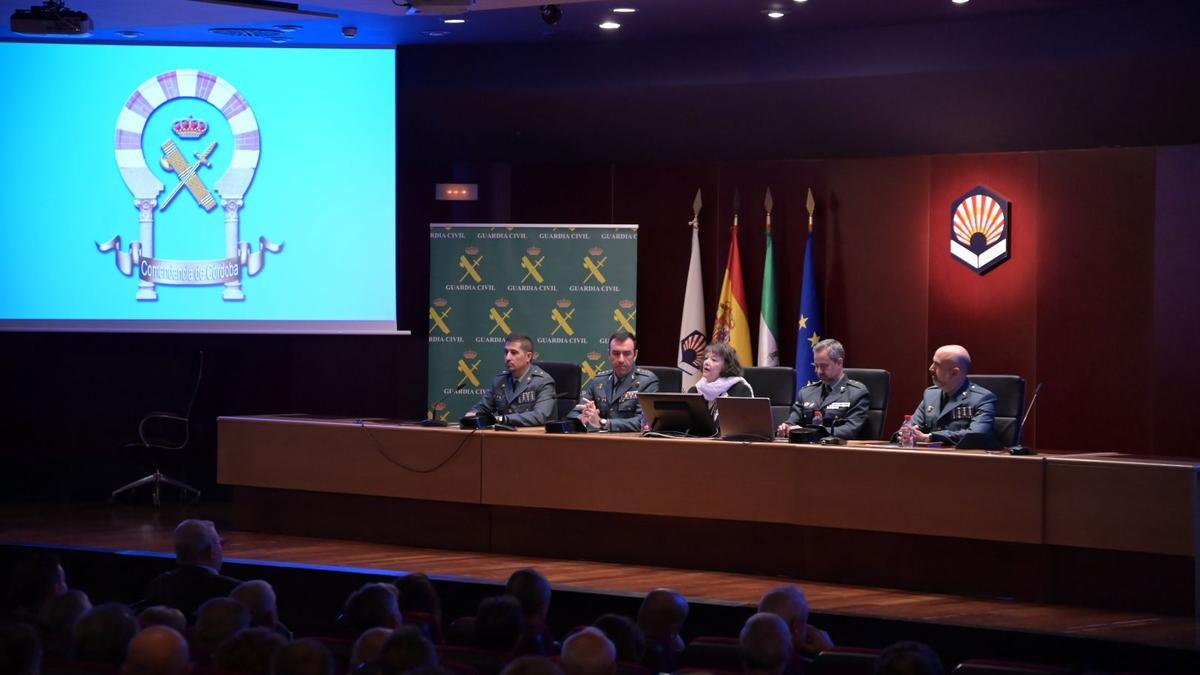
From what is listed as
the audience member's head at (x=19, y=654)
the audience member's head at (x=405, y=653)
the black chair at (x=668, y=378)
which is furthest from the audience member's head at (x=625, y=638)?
the black chair at (x=668, y=378)

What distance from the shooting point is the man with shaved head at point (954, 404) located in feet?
22.1

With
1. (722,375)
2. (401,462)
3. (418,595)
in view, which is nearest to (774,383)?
(722,375)

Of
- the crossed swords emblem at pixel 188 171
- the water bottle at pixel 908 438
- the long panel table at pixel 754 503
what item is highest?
the crossed swords emblem at pixel 188 171

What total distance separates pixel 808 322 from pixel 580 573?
2.84 meters

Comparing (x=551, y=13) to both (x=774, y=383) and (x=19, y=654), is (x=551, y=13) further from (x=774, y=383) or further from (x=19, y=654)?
(x=19, y=654)

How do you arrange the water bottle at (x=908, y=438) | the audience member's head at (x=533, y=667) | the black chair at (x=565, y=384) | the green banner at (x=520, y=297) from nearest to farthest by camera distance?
1. the audience member's head at (x=533, y=667)
2. the water bottle at (x=908, y=438)
3. the black chair at (x=565, y=384)
4. the green banner at (x=520, y=297)

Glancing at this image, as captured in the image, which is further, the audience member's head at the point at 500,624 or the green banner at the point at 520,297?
the green banner at the point at 520,297

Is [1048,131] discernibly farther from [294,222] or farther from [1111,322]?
[294,222]

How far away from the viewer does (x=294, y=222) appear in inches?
357

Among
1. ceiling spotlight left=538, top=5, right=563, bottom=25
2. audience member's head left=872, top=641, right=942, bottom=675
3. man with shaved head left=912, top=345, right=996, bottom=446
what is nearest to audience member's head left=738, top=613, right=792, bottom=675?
audience member's head left=872, top=641, right=942, bottom=675

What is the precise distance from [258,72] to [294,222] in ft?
3.12

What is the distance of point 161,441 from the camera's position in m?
8.82

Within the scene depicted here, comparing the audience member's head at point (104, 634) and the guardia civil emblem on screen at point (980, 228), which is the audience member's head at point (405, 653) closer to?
the audience member's head at point (104, 634)

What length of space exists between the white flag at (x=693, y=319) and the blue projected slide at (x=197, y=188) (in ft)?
6.01
